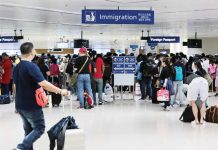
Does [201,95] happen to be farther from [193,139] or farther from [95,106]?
[95,106]

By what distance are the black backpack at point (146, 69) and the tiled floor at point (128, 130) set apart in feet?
5.71

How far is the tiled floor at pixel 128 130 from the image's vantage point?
20.2 ft

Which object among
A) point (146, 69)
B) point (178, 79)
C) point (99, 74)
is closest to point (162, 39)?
point (146, 69)

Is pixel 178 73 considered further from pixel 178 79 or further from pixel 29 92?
pixel 29 92

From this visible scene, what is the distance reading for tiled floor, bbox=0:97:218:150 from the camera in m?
6.17

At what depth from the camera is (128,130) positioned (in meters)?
7.42

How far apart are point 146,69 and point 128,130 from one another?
501 cm

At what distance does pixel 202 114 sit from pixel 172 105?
2.91 metres

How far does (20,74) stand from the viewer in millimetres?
4820

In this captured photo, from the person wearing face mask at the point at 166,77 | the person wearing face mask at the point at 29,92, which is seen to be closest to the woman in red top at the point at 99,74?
the person wearing face mask at the point at 166,77

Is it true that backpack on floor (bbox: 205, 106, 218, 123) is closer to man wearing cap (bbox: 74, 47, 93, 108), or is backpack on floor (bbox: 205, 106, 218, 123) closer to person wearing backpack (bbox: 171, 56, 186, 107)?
person wearing backpack (bbox: 171, 56, 186, 107)

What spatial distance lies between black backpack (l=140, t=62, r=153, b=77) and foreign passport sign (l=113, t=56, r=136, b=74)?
0.46 metres

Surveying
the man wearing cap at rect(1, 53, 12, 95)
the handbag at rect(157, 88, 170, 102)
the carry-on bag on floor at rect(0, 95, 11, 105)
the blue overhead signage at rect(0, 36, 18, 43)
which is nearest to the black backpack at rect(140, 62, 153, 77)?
the handbag at rect(157, 88, 170, 102)

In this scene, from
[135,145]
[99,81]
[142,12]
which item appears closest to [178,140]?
[135,145]
